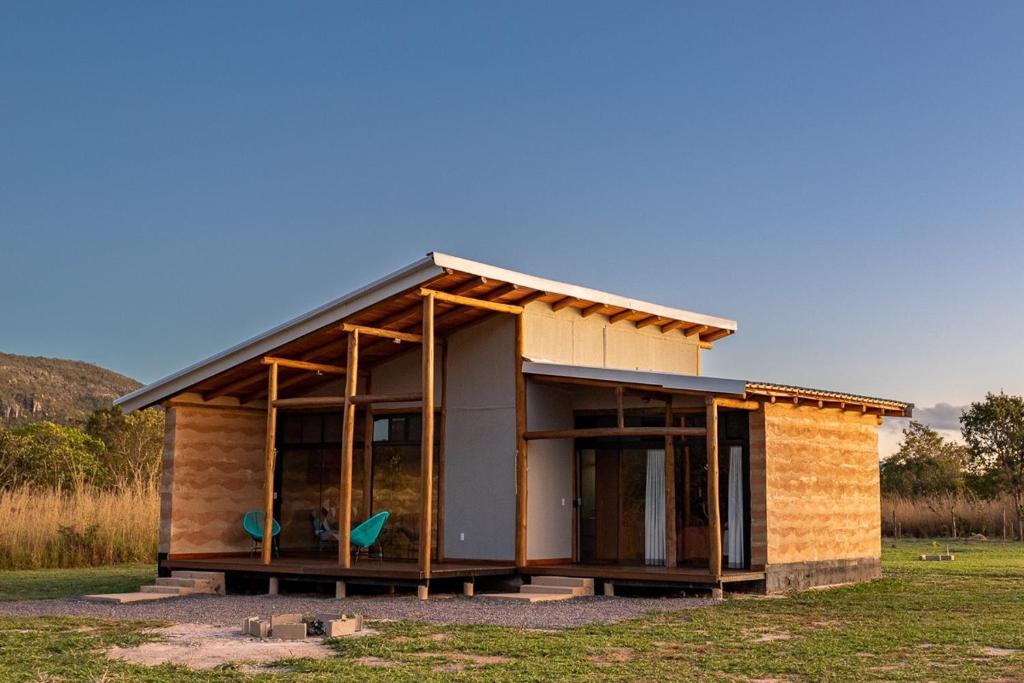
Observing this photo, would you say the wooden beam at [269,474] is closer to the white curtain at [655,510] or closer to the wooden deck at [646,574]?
the wooden deck at [646,574]

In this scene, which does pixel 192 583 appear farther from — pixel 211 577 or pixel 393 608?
pixel 393 608

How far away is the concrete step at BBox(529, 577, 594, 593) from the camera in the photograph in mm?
13312

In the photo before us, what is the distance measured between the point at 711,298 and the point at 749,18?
18.9ft

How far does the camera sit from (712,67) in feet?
56.6

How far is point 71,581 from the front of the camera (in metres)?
15.5

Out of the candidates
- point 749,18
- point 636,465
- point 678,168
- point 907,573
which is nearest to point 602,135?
point 678,168

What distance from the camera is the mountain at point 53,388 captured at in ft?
167

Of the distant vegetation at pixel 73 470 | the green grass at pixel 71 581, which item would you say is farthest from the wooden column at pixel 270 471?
the distant vegetation at pixel 73 470

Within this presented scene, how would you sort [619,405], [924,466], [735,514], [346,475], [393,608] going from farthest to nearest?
1. [924,466]
2. [735,514]
3. [619,405]
4. [346,475]
5. [393,608]

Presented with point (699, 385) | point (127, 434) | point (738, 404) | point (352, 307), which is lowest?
point (738, 404)

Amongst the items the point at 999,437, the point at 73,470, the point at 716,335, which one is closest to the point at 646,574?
the point at 716,335

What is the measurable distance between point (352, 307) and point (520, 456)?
9.17 ft

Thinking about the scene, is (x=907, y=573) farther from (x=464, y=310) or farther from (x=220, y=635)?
(x=220, y=635)

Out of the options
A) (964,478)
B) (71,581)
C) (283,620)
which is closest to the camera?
(283,620)
